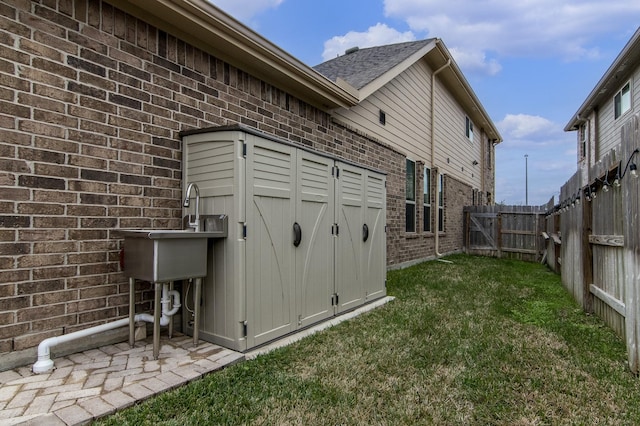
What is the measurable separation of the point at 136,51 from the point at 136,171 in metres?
1.08

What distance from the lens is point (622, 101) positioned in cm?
1046

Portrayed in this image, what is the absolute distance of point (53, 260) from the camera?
2.91m

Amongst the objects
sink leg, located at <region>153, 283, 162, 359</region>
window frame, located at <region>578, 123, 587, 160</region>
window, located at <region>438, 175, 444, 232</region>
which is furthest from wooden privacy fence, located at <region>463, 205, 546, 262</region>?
sink leg, located at <region>153, 283, 162, 359</region>

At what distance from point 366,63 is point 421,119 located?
244 centimetres

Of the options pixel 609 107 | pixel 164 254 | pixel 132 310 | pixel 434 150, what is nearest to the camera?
pixel 164 254

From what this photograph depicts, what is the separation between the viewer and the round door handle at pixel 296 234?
3.96 m

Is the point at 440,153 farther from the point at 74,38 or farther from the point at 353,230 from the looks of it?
the point at 74,38

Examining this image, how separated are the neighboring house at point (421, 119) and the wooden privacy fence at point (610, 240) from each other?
3571 mm

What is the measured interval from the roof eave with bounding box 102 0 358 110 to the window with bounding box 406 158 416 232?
4.52 meters

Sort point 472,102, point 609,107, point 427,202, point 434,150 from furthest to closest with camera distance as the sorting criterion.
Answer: point 472,102
point 609,107
point 434,150
point 427,202

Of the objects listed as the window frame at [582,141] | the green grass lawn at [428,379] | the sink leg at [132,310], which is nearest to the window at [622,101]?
the window frame at [582,141]

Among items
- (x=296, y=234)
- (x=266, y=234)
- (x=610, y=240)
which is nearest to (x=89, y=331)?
(x=266, y=234)

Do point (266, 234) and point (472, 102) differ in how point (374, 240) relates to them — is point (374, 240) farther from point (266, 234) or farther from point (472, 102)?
point (472, 102)

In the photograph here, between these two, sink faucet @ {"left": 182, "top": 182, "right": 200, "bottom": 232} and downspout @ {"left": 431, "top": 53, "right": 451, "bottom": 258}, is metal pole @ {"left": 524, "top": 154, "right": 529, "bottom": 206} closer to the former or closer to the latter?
downspout @ {"left": 431, "top": 53, "right": 451, "bottom": 258}
